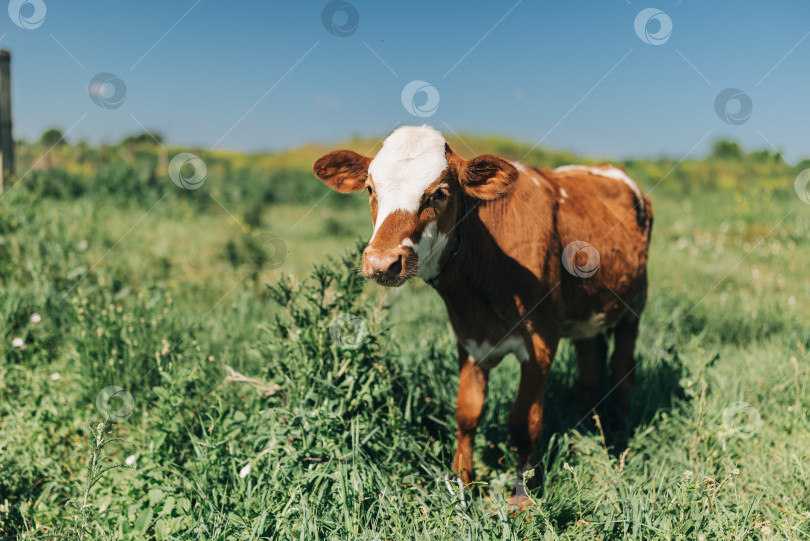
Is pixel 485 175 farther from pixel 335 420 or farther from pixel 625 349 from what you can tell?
pixel 625 349

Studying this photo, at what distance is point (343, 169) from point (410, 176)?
56 centimetres

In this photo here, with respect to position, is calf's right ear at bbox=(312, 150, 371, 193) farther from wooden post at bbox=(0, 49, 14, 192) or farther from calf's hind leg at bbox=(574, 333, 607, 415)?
wooden post at bbox=(0, 49, 14, 192)

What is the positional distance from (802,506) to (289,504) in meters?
2.49

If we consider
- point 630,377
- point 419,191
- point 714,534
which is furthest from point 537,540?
point 630,377

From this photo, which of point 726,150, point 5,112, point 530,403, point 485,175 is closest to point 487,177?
point 485,175

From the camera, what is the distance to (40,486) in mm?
3250

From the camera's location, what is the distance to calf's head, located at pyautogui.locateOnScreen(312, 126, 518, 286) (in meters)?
2.60

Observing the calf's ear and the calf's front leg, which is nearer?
the calf's ear

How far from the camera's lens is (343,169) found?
A: 317 cm

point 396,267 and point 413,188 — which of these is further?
point 413,188

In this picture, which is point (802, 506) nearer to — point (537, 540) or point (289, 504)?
point (537, 540)

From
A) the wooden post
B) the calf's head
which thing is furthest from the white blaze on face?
the wooden post

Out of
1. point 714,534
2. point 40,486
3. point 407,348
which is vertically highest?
point 714,534

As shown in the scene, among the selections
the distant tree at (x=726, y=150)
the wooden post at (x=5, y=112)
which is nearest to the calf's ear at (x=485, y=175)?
the wooden post at (x=5, y=112)
